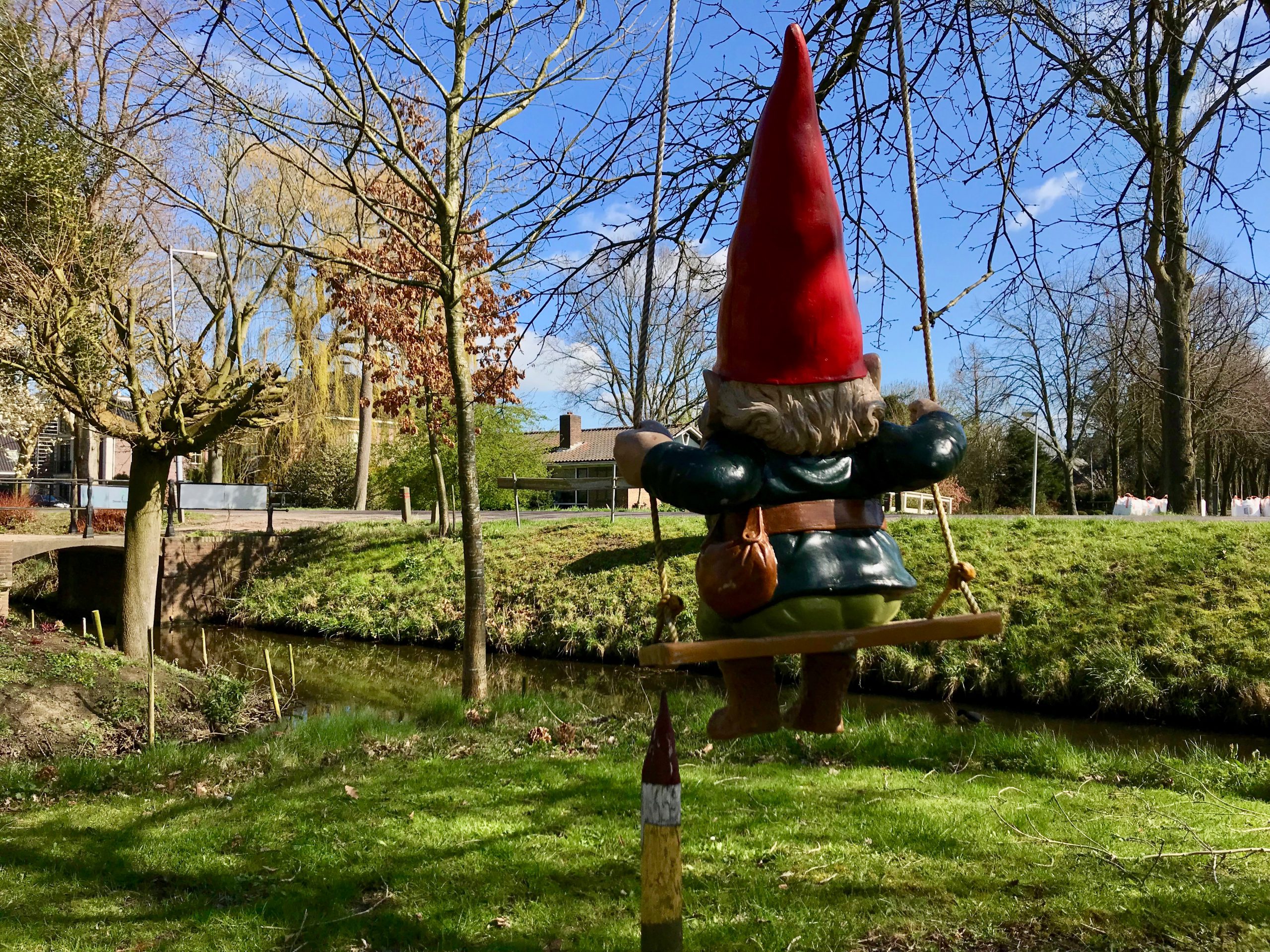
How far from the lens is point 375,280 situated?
42.9 feet

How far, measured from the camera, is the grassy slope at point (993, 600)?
8.70m

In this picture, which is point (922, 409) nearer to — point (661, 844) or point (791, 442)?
point (791, 442)

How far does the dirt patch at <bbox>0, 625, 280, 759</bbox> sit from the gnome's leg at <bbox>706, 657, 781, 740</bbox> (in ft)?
21.7

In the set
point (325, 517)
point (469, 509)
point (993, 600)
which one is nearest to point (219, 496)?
point (325, 517)

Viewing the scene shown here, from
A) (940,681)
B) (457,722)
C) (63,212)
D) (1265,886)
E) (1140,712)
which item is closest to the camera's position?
(1265,886)

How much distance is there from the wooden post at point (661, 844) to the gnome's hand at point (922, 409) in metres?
1.00

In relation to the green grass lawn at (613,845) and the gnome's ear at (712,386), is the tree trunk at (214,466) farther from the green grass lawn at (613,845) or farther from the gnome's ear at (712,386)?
the gnome's ear at (712,386)

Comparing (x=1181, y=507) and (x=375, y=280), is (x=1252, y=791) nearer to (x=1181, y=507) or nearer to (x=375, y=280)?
(x=1181, y=507)

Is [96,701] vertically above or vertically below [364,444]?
below

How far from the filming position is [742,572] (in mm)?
1885

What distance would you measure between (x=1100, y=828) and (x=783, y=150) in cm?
431

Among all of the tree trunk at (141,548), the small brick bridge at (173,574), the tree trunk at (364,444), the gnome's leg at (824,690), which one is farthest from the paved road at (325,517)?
the gnome's leg at (824,690)

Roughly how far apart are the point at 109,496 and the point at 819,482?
19.5m

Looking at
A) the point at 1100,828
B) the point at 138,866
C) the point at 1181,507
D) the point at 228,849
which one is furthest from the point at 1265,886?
the point at 1181,507
